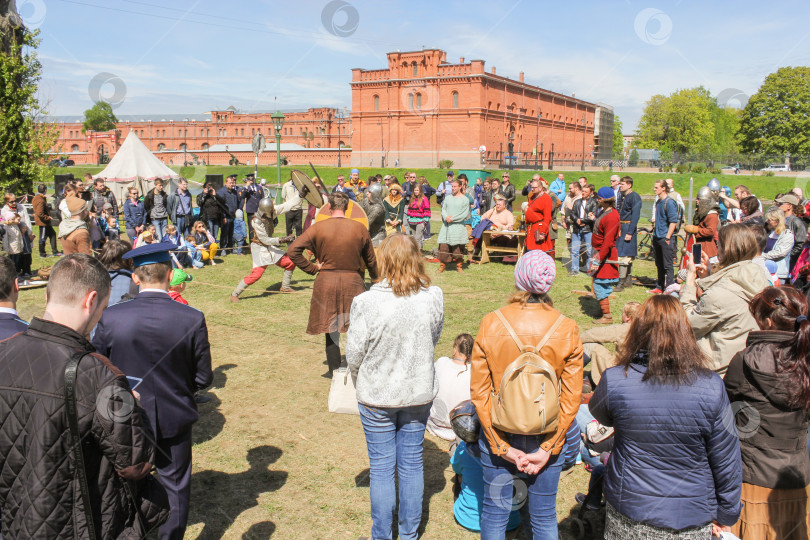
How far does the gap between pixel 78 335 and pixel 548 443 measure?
2176mm

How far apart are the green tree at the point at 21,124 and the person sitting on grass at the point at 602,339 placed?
490 inches

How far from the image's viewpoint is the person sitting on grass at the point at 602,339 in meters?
5.34

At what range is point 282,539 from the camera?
12.3 feet

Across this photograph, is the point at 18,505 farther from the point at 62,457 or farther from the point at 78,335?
the point at 78,335

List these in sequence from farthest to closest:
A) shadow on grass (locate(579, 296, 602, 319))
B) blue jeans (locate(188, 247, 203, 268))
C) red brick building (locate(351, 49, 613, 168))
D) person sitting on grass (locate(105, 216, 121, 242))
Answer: red brick building (locate(351, 49, 613, 168)), person sitting on grass (locate(105, 216, 121, 242)), blue jeans (locate(188, 247, 203, 268)), shadow on grass (locate(579, 296, 602, 319))

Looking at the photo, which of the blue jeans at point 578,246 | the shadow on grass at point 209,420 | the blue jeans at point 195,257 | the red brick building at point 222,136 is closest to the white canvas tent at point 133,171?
the blue jeans at point 195,257

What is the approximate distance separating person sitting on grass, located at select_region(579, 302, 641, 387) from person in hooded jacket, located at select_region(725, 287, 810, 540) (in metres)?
2.06

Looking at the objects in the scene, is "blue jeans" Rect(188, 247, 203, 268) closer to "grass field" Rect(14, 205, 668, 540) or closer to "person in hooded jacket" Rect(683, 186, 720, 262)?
"grass field" Rect(14, 205, 668, 540)

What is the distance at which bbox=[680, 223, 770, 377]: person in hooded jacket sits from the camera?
3857mm

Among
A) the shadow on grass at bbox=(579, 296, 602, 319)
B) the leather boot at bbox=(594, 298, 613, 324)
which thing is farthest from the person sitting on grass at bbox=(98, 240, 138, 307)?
the shadow on grass at bbox=(579, 296, 602, 319)

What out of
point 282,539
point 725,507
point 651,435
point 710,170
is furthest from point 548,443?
point 710,170

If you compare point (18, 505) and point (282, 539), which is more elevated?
point (18, 505)

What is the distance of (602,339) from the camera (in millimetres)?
5777

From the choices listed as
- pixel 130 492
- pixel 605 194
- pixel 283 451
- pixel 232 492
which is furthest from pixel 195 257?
pixel 130 492
